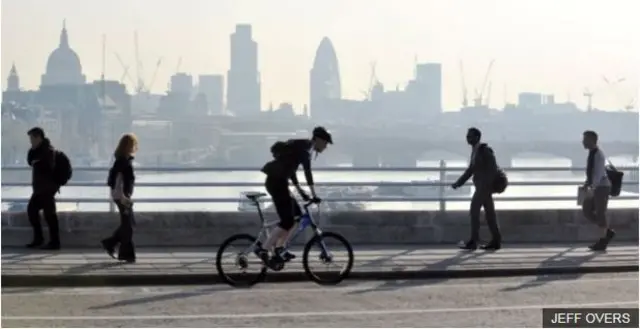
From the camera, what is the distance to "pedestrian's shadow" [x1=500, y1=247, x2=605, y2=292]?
1313 cm

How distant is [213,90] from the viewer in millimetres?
27812

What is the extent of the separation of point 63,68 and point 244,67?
418 cm

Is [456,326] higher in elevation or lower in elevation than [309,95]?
lower

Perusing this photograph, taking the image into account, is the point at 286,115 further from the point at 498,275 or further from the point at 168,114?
the point at 498,275

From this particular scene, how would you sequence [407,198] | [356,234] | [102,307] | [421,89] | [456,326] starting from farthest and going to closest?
[421,89], [407,198], [356,234], [102,307], [456,326]

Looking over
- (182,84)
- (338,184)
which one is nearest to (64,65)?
(182,84)

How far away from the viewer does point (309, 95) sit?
27.6 meters

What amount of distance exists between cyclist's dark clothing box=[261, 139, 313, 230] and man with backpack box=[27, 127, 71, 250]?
3.81 meters

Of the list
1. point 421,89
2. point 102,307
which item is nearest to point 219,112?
point 421,89

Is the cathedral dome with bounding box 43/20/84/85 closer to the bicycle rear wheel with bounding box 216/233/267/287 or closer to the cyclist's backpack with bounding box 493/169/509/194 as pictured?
the cyclist's backpack with bounding box 493/169/509/194

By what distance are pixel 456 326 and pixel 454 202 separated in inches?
366

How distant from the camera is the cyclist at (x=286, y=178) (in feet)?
41.5

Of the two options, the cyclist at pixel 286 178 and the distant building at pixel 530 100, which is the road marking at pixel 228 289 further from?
the distant building at pixel 530 100

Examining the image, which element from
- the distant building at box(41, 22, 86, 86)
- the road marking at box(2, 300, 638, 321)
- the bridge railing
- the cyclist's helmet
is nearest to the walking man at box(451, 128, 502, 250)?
the bridge railing
